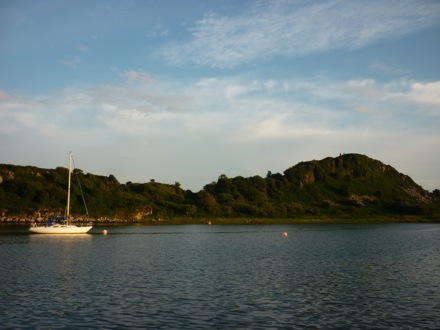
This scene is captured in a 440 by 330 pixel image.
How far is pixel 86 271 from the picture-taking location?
169ft

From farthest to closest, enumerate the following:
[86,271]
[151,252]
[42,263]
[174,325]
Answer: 1. [151,252]
2. [42,263]
3. [86,271]
4. [174,325]

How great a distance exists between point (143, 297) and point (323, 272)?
2429 cm

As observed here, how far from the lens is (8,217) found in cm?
17825

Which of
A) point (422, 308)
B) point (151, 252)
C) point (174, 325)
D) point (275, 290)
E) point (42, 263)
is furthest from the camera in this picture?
point (151, 252)

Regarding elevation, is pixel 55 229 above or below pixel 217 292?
above

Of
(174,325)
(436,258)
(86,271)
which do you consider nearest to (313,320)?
(174,325)

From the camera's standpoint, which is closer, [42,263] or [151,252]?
[42,263]

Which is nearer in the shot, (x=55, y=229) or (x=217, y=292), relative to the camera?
(x=217, y=292)

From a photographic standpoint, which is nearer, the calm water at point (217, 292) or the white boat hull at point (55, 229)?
the calm water at point (217, 292)

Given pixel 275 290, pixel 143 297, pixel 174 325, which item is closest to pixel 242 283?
pixel 275 290

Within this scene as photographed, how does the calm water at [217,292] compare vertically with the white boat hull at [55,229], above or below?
below

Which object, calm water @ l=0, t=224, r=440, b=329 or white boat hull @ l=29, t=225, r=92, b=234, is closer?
calm water @ l=0, t=224, r=440, b=329

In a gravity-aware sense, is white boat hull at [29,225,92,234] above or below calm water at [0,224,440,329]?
above

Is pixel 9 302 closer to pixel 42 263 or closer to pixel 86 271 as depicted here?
pixel 86 271
